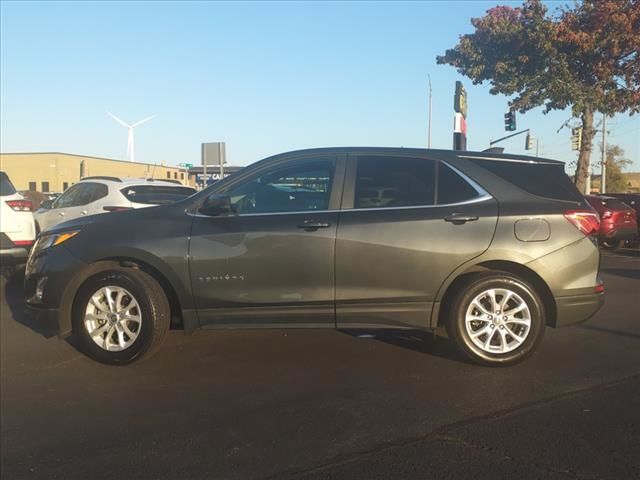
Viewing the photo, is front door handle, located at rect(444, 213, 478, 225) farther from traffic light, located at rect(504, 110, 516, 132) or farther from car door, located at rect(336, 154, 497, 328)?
traffic light, located at rect(504, 110, 516, 132)

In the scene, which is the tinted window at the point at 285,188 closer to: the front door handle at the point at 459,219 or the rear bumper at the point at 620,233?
the front door handle at the point at 459,219

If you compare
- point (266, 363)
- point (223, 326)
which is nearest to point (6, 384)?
point (223, 326)

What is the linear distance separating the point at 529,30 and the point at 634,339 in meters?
16.6

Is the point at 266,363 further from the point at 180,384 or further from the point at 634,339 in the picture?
the point at 634,339

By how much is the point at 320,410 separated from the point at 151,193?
6.79 metres

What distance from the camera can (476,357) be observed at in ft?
14.9

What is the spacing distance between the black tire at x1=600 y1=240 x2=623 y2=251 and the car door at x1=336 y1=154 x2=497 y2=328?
11066mm

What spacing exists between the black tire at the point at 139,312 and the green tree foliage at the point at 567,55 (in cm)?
1787

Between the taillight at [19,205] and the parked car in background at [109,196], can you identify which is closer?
the taillight at [19,205]

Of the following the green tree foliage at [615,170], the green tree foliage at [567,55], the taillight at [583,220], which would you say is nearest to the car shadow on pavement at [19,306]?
the taillight at [583,220]

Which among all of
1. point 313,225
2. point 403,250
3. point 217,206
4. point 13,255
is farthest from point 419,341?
point 13,255

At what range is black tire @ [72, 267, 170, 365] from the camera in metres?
4.53

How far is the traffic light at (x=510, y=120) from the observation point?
70.6ft

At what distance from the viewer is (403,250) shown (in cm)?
444
